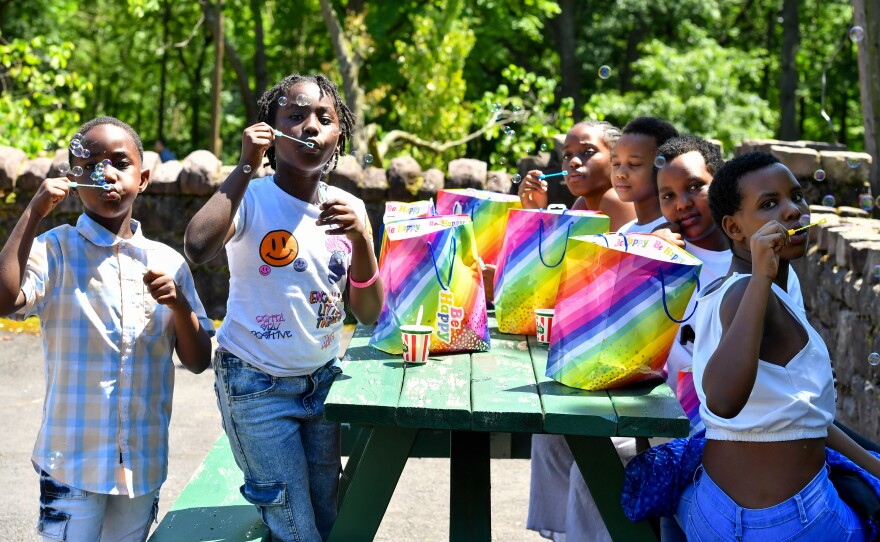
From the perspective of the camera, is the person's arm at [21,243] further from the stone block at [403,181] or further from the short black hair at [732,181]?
the stone block at [403,181]

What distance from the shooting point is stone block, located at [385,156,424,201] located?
727 centimetres

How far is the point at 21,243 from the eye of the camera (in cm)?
232

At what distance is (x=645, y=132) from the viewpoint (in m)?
3.32

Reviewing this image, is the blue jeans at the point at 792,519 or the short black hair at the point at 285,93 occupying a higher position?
the short black hair at the point at 285,93

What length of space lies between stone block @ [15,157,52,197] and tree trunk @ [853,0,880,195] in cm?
556

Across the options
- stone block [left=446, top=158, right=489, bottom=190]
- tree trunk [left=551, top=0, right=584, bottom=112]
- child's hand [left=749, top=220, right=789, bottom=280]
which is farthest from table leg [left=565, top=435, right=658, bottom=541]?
tree trunk [left=551, top=0, right=584, bottom=112]

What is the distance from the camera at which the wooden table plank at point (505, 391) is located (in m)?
2.17

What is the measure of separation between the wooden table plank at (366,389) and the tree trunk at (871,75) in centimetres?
460

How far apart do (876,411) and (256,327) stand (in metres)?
2.70

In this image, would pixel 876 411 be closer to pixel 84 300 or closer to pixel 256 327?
pixel 256 327

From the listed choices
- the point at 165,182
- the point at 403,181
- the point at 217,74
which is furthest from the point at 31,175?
the point at 217,74

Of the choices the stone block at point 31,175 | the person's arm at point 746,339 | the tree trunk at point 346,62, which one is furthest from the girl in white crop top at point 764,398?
the tree trunk at point 346,62

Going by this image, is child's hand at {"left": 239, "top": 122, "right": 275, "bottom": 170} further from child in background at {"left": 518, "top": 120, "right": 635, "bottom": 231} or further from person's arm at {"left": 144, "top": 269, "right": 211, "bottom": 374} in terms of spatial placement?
child in background at {"left": 518, "top": 120, "right": 635, "bottom": 231}

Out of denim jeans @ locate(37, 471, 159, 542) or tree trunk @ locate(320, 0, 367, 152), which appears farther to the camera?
tree trunk @ locate(320, 0, 367, 152)
